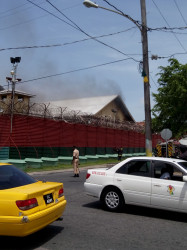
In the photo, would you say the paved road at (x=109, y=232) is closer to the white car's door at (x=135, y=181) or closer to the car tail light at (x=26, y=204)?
the white car's door at (x=135, y=181)

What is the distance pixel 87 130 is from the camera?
97.2 feet

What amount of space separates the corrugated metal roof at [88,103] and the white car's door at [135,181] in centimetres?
3327

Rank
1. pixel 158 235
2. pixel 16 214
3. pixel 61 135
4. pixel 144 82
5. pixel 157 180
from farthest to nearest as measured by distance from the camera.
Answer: pixel 61 135, pixel 144 82, pixel 157 180, pixel 158 235, pixel 16 214

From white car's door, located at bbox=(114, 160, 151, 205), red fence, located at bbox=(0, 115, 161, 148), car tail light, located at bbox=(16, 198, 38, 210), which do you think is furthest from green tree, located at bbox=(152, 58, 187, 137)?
car tail light, located at bbox=(16, 198, 38, 210)

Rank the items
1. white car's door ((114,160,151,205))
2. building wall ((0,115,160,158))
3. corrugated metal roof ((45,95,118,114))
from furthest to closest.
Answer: corrugated metal roof ((45,95,118,114))
building wall ((0,115,160,158))
white car's door ((114,160,151,205))

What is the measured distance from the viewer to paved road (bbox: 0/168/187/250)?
214 inches

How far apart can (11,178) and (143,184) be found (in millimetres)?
3403

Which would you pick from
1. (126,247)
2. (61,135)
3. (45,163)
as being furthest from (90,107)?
(126,247)

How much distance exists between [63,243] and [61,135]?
2035 centimetres

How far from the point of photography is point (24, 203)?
16.2 feet

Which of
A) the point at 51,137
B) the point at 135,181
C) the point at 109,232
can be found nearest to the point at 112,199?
the point at 135,181

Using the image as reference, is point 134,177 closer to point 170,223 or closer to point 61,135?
point 170,223

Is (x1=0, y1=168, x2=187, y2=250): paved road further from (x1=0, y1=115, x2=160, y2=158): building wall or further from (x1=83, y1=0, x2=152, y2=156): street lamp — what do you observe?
(x1=0, y1=115, x2=160, y2=158): building wall

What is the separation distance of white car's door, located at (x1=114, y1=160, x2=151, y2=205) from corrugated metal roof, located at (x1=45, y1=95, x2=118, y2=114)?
3327 centimetres
